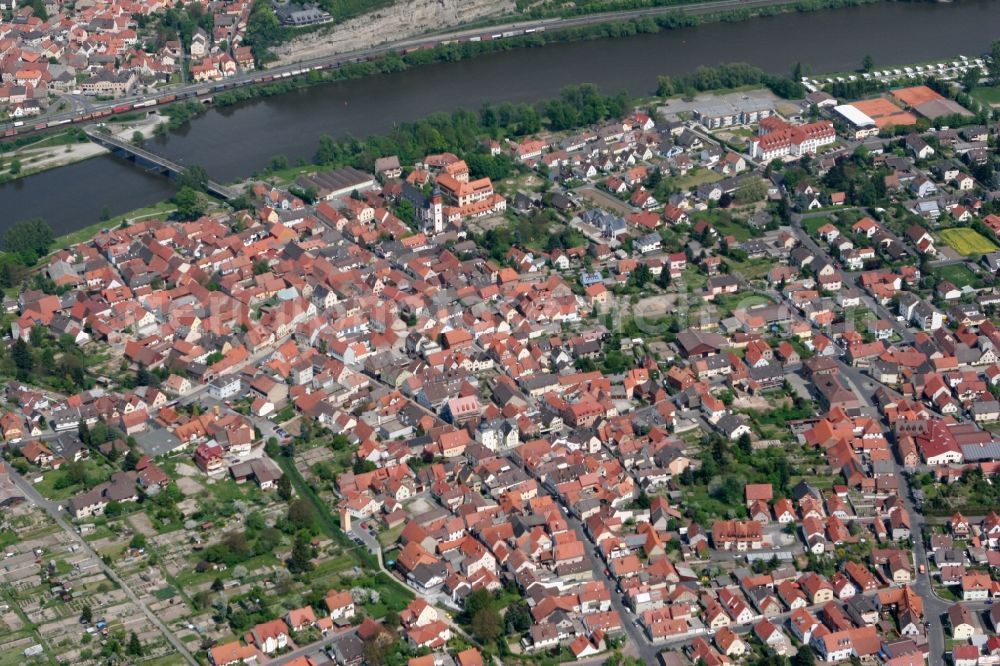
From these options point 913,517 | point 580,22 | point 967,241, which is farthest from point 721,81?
point 913,517

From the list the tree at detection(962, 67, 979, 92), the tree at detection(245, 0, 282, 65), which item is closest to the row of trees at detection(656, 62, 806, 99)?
the tree at detection(962, 67, 979, 92)

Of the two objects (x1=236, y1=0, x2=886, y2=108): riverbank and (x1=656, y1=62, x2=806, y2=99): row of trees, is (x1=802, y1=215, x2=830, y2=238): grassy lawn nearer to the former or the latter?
(x1=656, y1=62, x2=806, y2=99): row of trees

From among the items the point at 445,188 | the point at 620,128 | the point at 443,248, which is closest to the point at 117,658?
the point at 443,248

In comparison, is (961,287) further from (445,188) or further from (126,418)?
(126,418)

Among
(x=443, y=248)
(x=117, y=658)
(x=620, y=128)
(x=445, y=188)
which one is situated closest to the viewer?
(x=117, y=658)

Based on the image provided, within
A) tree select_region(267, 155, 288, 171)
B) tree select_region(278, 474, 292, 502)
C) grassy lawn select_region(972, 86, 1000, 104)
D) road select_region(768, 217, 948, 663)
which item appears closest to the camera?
road select_region(768, 217, 948, 663)

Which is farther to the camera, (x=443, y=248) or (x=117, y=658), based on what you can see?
(x=443, y=248)
